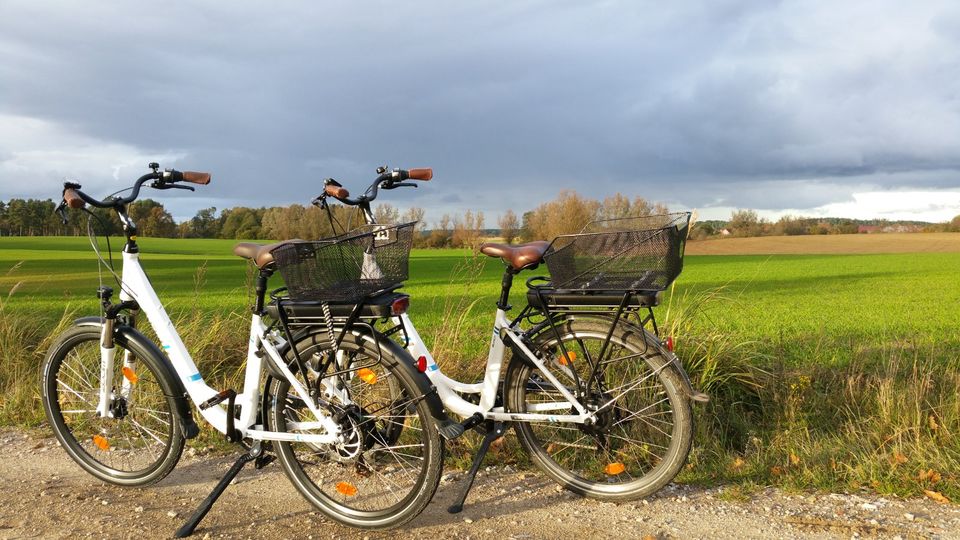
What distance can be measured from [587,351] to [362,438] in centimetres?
123

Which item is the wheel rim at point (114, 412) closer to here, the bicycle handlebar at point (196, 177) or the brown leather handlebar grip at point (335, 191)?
the bicycle handlebar at point (196, 177)

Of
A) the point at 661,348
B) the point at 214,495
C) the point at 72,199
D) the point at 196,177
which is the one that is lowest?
the point at 214,495

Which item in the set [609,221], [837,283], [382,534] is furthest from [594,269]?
[837,283]

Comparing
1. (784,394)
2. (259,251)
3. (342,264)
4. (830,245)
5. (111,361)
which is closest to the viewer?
(342,264)

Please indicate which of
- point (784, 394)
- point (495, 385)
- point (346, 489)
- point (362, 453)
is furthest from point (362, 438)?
point (784, 394)

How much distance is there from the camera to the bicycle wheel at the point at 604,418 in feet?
11.1

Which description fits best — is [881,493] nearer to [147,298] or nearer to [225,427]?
[225,427]

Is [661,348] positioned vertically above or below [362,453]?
above

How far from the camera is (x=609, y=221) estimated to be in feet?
11.6

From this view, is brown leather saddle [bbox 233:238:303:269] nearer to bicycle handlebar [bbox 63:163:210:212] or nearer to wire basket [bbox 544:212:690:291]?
bicycle handlebar [bbox 63:163:210:212]

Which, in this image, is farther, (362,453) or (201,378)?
(201,378)

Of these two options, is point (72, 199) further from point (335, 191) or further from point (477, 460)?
point (477, 460)

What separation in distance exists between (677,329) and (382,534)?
3.01 metres

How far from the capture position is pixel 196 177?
149 inches
